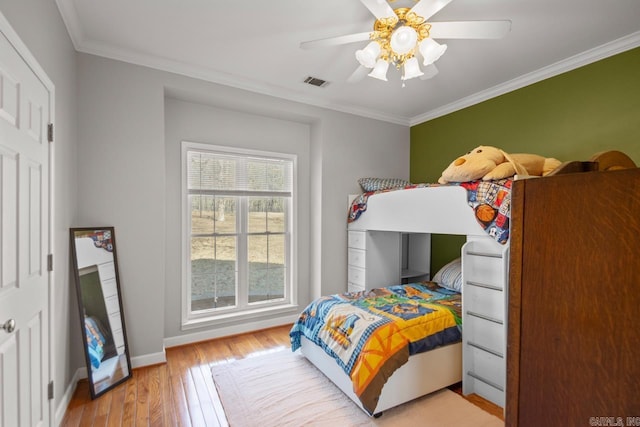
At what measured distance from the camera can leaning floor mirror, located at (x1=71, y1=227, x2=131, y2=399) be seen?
220cm

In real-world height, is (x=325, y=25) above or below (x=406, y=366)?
above

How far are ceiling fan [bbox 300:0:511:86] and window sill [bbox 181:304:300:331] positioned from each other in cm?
282

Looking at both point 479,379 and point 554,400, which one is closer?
point 554,400

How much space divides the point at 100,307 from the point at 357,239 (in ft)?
8.47

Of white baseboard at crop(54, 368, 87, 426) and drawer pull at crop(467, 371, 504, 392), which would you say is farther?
drawer pull at crop(467, 371, 504, 392)

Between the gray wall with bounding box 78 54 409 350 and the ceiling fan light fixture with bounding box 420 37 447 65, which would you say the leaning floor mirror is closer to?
the gray wall with bounding box 78 54 409 350

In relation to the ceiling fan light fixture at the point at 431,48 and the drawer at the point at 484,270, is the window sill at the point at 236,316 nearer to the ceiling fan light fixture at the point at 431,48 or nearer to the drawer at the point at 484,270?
the drawer at the point at 484,270

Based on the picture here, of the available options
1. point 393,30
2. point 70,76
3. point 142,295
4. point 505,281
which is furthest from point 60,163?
point 505,281

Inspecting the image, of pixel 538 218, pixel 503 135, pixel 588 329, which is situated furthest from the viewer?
pixel 503 135

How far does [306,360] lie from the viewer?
2723 mm

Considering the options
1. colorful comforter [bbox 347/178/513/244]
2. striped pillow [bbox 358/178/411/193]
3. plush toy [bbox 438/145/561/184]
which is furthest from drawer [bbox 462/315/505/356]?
striped pillow [bbox 358/178/411/193]

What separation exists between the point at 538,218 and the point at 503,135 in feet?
9.36

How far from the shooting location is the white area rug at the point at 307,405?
1926 mm

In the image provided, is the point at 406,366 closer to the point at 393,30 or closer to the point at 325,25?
the point at 393,30
